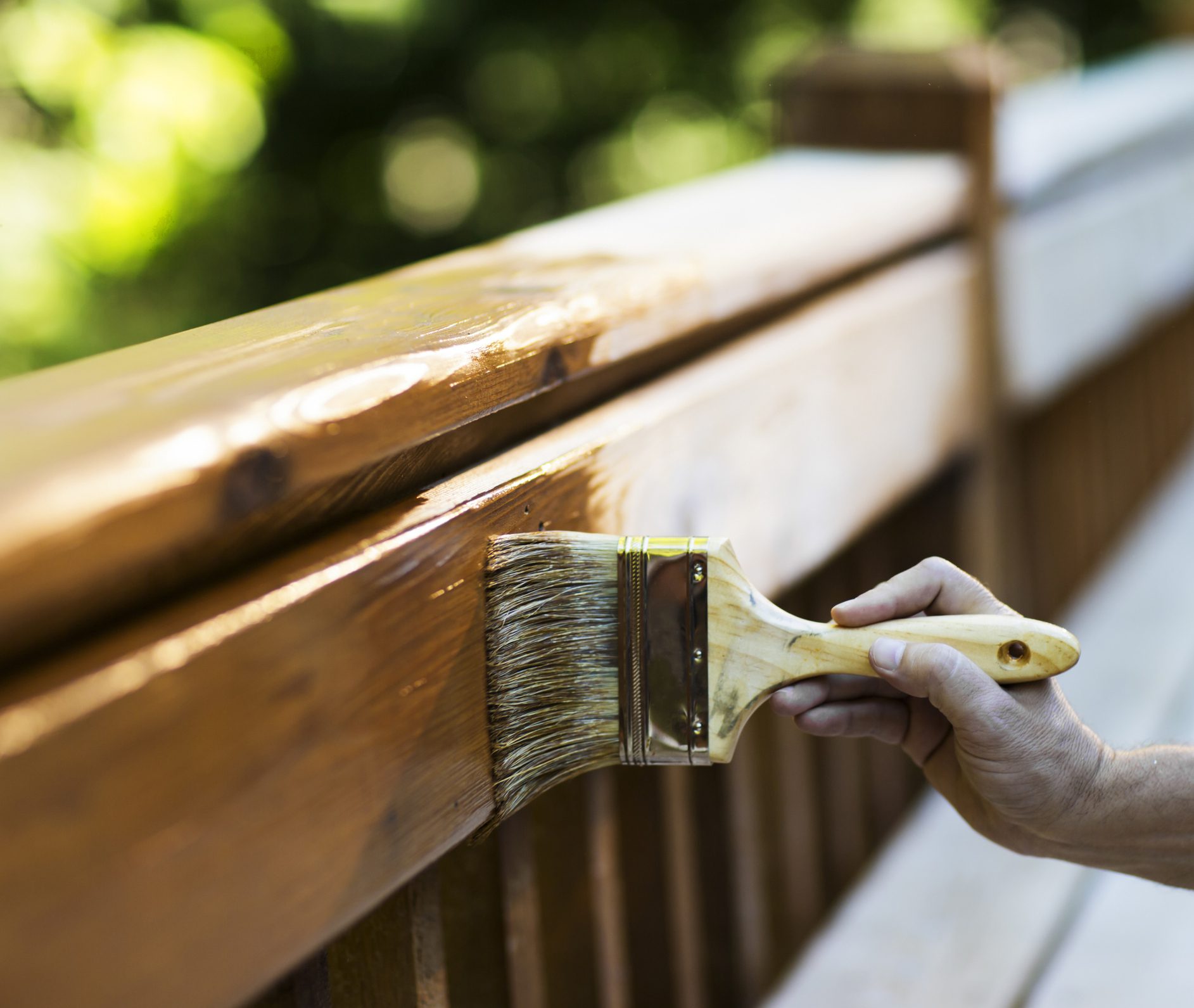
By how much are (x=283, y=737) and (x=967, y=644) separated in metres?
Answer: 0.40

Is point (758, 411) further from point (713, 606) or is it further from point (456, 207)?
point (456, 207)

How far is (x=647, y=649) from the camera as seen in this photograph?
744mm

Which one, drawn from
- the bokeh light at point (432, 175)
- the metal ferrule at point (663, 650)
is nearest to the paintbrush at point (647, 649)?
the metal ferrule at point (663, 650)

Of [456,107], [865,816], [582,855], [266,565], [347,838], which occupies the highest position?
[456,107]

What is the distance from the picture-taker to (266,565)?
0.57 m

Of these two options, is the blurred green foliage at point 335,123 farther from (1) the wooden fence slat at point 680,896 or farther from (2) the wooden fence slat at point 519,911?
(2) the wooden fence slat at point 519,911

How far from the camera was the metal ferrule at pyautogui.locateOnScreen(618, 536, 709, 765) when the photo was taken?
2.40ft

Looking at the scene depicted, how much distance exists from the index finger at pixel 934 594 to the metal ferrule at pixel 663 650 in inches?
4.0

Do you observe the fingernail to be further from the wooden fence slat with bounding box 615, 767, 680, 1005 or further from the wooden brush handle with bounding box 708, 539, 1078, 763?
the wooden fence slat with bounding box 615, 767, 680, 1005

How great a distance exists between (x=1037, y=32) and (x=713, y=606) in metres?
7.28

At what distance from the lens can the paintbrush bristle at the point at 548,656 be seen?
726mm

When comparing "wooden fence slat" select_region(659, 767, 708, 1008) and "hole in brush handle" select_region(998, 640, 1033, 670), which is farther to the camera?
"wooden fence slat" select_region(659, 767, 708, 1008)

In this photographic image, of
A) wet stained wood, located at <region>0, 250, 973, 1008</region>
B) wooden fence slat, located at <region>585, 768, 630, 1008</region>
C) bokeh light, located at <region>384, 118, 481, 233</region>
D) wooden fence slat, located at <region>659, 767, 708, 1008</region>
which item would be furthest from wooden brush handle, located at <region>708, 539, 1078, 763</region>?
bokeh light, located at <region>384, 118, 481, 233</region>

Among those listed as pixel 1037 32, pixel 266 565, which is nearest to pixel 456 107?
pixel 1037 32
